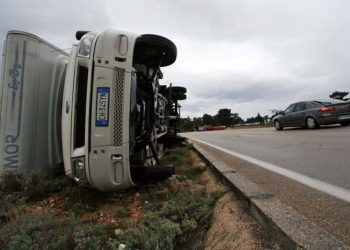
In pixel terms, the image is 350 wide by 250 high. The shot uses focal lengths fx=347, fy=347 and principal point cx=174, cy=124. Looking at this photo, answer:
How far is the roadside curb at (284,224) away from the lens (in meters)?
2.10

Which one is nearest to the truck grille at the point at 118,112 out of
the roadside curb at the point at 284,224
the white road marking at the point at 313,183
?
the roadside curb at the point at 284,224

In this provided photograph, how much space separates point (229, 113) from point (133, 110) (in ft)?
321

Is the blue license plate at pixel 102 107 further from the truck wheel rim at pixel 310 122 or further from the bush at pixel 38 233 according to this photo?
the truck wheel rim at pixel 310 122

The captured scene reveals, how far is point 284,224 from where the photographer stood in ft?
7.79

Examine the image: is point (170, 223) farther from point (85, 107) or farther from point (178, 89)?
point (178, 89)

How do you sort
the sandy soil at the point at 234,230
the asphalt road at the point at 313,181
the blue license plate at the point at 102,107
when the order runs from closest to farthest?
the sandy soil at the point at 234,230 < the asphalt road at the point at 313,181 < the blue license plate at the point at 102,107

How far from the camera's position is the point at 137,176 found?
409 cm

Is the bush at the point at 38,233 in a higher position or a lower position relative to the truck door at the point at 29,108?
lower

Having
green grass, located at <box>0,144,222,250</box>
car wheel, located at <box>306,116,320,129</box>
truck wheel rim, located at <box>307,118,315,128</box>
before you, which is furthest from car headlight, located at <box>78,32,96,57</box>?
truck wheel rim, located at <box>307,118,315,128</box>

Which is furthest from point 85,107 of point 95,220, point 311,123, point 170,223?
point 311,123

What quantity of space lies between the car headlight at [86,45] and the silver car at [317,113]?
1214 centimetres

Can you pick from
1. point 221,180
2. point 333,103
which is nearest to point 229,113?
point 333,103

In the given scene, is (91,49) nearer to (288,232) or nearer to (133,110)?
(133,110)

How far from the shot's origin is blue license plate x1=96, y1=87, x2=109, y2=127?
3426 millimetres
